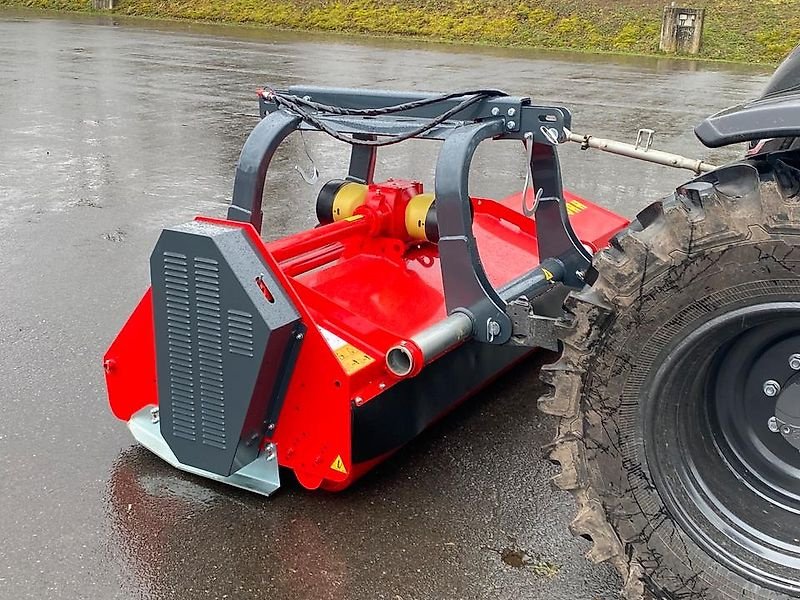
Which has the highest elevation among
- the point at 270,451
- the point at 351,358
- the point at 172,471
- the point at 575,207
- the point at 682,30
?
the point at 682,30

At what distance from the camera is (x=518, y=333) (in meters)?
2.88

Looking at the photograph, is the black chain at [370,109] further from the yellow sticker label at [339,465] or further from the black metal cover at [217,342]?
the yellow sticker label at [339,465]

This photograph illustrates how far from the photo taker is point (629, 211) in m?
6.56

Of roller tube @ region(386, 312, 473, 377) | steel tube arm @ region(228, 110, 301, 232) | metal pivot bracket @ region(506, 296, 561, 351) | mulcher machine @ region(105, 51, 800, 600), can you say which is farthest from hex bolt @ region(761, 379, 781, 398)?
steel tube arm @ region(228, 110, 301, 232)

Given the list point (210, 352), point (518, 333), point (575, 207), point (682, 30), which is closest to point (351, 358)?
point (210, 352)

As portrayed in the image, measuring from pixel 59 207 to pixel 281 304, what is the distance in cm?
424

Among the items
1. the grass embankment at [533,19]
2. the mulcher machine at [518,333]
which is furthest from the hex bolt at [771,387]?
the grass embankment at [533,19]

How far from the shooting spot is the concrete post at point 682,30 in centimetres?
1744

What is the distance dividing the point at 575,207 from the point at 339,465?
83.4 inches

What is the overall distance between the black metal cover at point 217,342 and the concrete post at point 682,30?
16.7 m

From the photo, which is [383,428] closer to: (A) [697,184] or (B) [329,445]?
(B) [329,445]

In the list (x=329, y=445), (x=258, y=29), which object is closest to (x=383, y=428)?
Answer: (x=329, y=445)

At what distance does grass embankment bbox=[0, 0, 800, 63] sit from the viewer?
17.7 metres

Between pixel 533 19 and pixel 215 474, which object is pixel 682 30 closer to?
pixel 533 19
